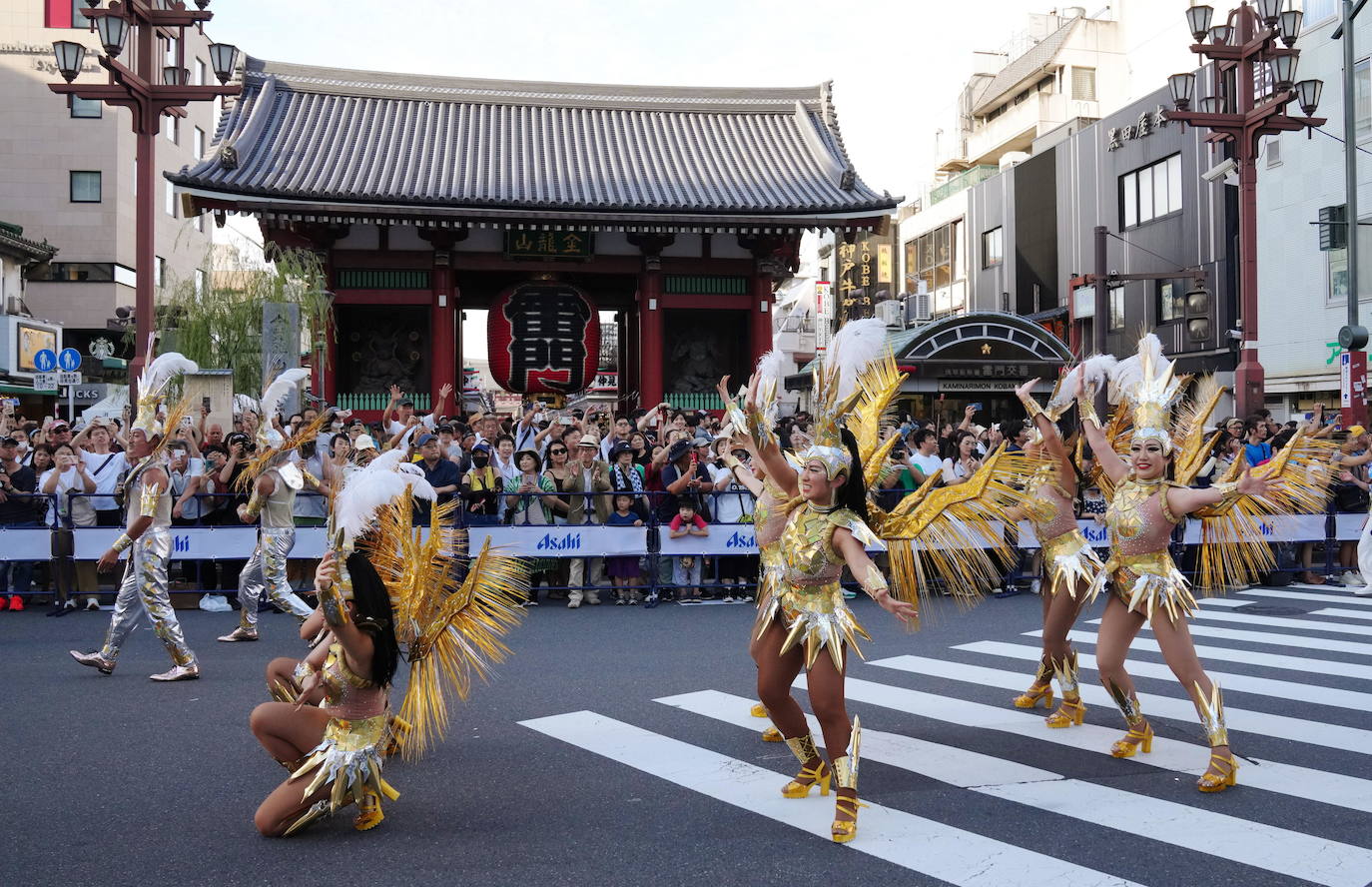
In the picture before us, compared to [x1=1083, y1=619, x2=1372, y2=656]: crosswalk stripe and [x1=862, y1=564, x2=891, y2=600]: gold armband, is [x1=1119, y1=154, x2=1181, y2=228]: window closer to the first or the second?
[x1=1083, y1=619, x2=1372, y2=656]: crosswalk stripe

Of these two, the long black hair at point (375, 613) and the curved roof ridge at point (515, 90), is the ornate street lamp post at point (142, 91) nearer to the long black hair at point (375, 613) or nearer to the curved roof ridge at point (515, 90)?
the curved roof ridge at point (515, 90)

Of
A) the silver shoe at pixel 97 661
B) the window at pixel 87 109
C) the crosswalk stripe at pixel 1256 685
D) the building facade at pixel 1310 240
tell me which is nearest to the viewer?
the crosswalk stripe at pixel 1256 685

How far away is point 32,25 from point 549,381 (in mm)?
28071

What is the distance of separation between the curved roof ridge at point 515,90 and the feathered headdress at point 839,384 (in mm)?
19614

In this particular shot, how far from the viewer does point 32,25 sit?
35500 mm

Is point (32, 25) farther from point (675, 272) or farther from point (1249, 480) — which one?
point (1249, 480)

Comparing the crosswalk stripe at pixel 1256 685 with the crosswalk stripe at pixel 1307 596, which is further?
the crosswalk stripe at pixel 1307 596

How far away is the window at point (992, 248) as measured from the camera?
117 ft

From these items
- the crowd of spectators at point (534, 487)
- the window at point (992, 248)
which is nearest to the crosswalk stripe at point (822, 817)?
the crowd of spectators at point (534, 487)

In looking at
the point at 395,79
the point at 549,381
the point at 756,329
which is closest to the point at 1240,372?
the point at 756,329

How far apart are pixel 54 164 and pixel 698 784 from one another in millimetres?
38319

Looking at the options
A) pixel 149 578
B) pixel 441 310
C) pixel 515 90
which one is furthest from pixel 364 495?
pixel 515 90

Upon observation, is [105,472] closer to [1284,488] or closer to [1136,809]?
[1136,809]

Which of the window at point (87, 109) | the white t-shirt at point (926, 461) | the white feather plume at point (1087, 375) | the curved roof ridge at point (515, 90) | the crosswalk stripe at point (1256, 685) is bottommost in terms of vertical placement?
the crosswalk stripe at point (1256, 685)
